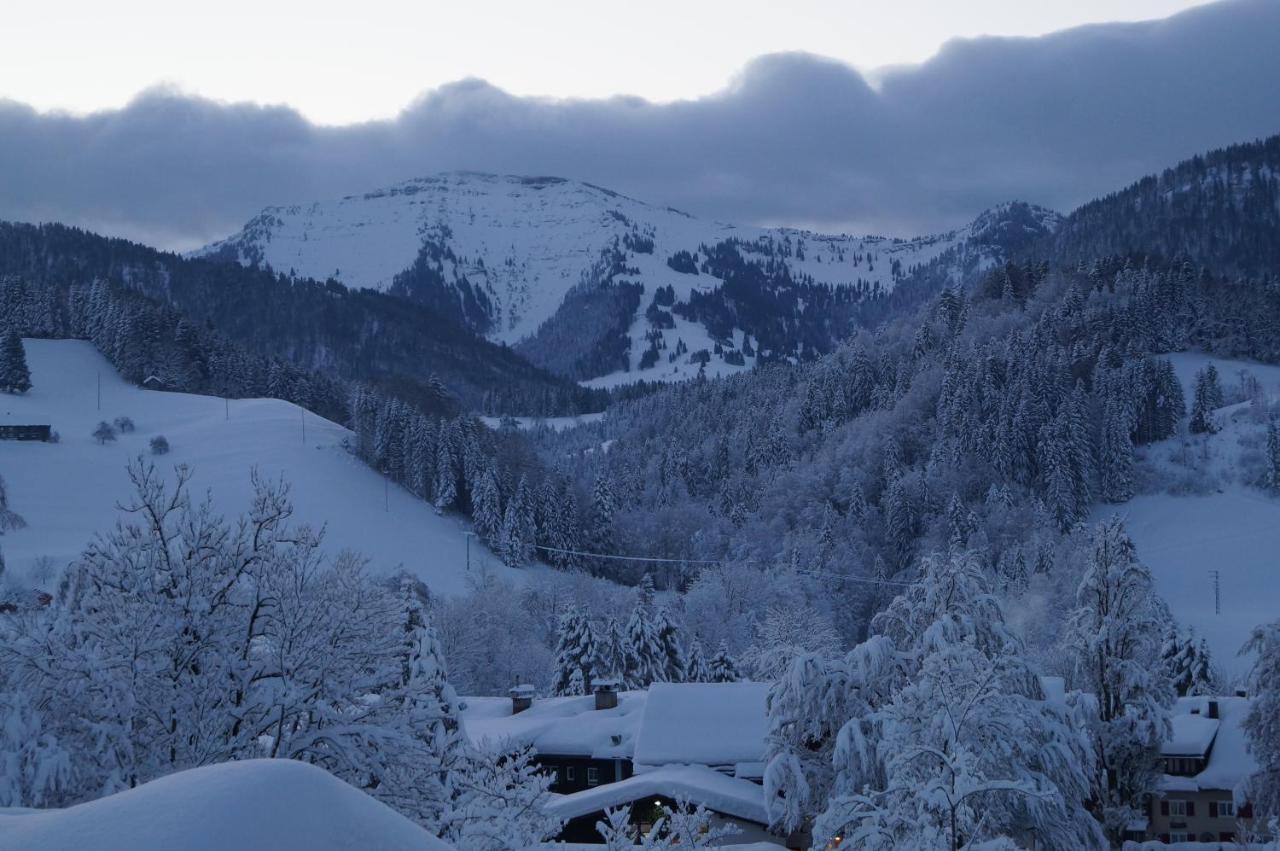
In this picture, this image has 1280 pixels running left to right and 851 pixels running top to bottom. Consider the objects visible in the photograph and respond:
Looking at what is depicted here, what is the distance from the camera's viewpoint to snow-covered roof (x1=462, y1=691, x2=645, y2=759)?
3284cm

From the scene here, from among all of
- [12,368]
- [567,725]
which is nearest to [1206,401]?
[567,725]

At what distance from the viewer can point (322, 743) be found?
13422 mm

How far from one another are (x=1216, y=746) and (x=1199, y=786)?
2078 mm

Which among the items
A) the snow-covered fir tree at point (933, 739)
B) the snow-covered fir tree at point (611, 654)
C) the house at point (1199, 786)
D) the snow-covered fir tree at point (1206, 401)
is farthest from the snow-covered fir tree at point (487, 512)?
the snow-covered fir tree at point (933, 739)

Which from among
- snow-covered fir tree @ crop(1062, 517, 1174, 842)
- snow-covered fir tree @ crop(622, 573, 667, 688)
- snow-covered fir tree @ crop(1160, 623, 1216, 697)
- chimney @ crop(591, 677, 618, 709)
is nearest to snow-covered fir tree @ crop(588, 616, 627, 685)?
snow-covered fir tree @ crop(622, 573, 667, 688)

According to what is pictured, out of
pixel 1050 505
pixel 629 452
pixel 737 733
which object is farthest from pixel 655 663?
pixel 629 452

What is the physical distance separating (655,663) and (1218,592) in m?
50.2

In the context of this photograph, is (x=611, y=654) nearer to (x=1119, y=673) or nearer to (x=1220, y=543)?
(x=1119, y=673)

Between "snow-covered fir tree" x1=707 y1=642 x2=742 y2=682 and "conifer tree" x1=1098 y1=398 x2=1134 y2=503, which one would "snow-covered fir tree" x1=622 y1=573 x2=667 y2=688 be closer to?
"snow-covered fir tree" x1=707 y1=642 x2=742 y2=682

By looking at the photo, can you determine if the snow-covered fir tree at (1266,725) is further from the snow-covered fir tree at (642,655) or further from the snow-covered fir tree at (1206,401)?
the snow-covered fir tree at (1206,401)

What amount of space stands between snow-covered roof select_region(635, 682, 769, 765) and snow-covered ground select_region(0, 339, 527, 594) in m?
45.7

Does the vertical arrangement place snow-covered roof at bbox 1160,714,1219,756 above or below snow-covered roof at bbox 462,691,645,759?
below

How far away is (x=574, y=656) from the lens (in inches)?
2188

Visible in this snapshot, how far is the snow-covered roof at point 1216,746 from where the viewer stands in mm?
35719
